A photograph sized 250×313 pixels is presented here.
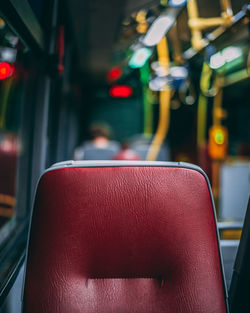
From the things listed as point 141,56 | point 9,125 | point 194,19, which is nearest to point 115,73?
point 141,56

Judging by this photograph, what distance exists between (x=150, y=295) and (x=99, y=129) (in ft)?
11.5

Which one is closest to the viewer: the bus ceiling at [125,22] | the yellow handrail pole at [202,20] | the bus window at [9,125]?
the bus window at [9,125]

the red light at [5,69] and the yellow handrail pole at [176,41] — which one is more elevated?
the yellow handrail pole at [176,41]

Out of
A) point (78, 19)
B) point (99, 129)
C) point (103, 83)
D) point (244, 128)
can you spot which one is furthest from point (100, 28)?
point (244, 128)

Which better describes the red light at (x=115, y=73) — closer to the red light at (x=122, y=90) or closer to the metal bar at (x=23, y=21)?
the red light at (x=122, y=90)

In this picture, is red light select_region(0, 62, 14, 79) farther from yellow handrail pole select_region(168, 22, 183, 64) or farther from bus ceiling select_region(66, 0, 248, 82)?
yellow handrail pole select_region(168, 22, 183, 64)

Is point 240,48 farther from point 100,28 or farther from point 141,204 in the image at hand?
point 141,204

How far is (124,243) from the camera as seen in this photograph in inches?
38.7

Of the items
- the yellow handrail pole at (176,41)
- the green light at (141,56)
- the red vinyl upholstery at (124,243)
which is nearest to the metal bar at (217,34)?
the yellow handrail pole at (176,41)

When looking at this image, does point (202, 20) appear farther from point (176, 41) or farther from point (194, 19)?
point (176, 41)

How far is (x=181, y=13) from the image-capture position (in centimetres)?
296

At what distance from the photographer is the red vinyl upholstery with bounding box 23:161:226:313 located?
3.13 ft

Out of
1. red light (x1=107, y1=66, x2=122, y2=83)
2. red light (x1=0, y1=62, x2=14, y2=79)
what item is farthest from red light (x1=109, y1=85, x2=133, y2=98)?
red light (x1=0, y1=62, x2=14, y2=79)

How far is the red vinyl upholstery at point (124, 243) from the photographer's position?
955mm
